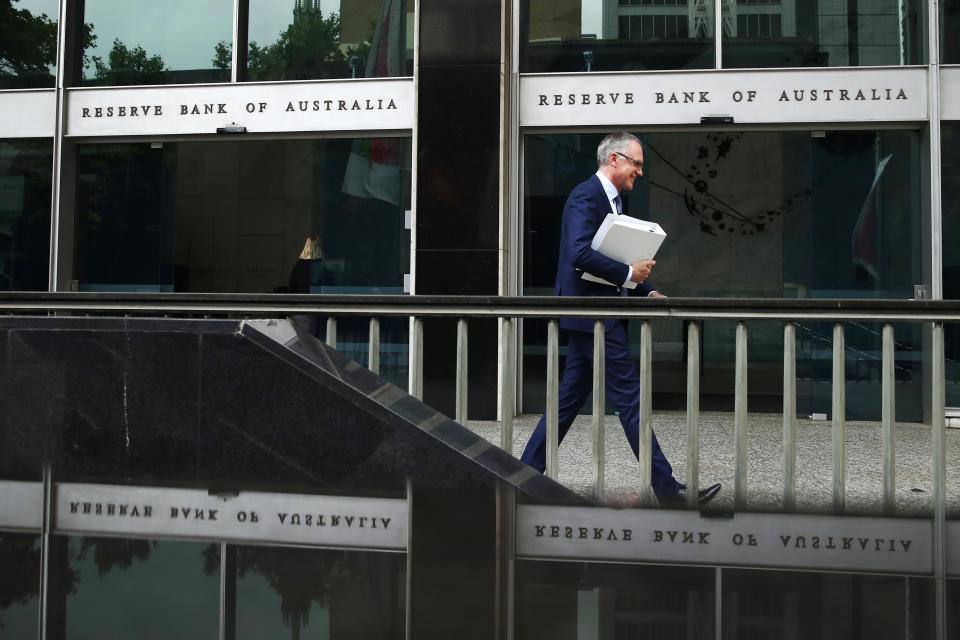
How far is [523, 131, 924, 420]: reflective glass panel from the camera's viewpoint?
9203 millimetres

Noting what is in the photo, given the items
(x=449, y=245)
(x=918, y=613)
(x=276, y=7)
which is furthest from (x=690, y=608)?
(x=276, y=7)

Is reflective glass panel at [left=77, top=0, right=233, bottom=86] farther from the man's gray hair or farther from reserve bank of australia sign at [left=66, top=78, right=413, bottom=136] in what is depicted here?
the man's gray hair

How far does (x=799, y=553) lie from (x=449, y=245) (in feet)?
20.3

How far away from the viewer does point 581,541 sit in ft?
11.3

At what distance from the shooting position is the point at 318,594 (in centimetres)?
280

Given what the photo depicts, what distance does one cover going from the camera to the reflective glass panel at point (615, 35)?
9328 millimetres

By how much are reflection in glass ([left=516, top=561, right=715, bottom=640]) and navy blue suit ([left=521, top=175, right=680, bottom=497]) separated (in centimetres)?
170

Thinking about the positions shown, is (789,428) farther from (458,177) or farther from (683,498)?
(458,177)

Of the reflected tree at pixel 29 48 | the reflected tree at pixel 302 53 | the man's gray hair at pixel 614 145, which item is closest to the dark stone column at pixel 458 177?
the reflected tree at pixel 302 53

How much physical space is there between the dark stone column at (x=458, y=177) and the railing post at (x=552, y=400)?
14.6ft

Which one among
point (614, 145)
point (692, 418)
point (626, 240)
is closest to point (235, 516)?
point (692, 418)

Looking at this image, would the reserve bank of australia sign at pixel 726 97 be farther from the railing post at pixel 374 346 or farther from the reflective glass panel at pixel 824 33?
the railing post at pixel 374 346

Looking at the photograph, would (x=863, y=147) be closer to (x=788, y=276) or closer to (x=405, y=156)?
(x=788, y=276)

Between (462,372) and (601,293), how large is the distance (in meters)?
1.11
